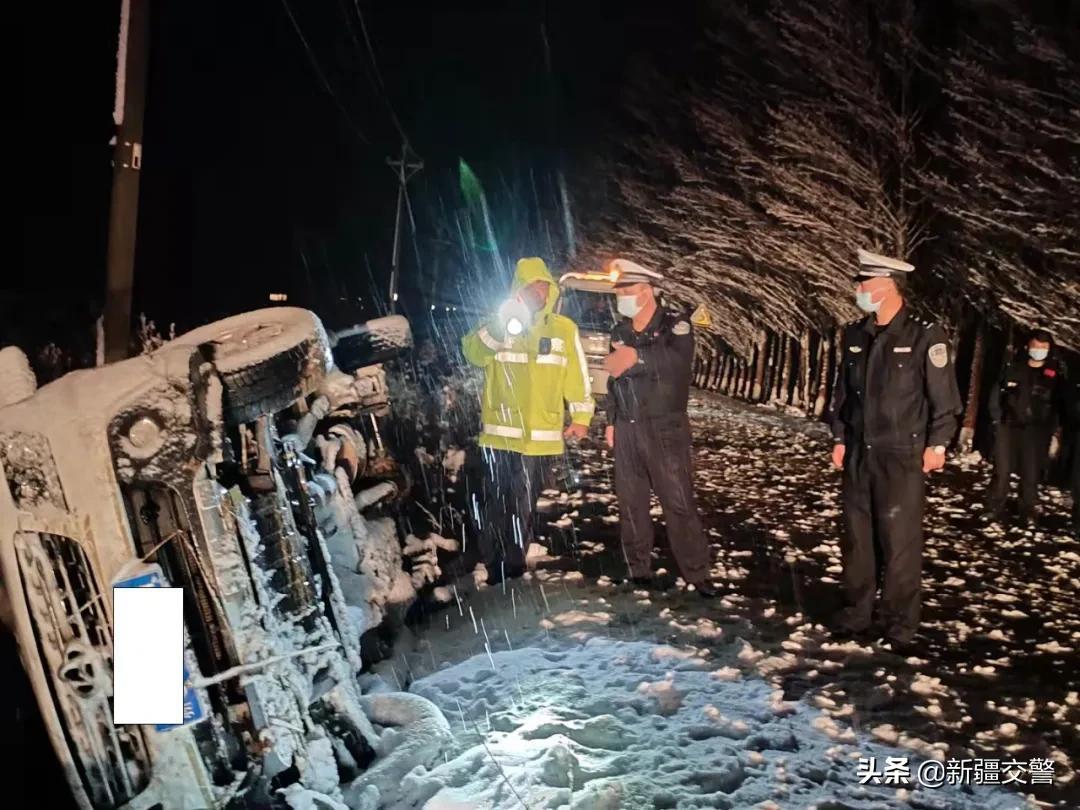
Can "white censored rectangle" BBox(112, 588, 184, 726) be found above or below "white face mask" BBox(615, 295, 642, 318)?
below

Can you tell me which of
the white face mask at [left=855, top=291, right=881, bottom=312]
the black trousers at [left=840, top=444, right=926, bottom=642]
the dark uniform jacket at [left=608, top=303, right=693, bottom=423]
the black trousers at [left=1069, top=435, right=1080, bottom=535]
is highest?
the white face mask at [left=855, top=291, right=881, bottom=312]

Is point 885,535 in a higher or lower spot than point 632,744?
higher

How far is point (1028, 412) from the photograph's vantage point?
23.5ft

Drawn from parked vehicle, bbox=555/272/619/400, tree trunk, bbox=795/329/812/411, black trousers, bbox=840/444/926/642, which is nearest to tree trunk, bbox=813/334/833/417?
tree trunk, bbox=795/329/812/411

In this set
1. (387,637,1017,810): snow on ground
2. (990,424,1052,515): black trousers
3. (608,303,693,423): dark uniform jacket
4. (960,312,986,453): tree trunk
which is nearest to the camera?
(387,637,1017,810): snow on ground

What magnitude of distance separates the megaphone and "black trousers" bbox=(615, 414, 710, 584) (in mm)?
916

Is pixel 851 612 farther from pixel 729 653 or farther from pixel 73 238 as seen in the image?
pixel 73 238

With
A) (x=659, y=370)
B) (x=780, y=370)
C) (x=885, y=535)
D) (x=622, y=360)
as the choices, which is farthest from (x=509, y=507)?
(x=780, y=370)

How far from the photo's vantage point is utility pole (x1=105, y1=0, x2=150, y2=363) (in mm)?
5066

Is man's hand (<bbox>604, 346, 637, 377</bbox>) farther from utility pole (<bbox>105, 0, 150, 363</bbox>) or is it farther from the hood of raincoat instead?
utility pole (<bbox>105, 0, 150, 363</bbox>)

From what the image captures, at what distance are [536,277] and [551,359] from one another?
1.74 feet

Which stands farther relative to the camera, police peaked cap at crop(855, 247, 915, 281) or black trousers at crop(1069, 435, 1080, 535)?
black trousers at crop(1069, 435, 1080, 535)

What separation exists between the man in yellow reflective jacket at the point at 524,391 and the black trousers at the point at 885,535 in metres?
1.69

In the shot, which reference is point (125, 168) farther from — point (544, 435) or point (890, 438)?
point (890, 438)
